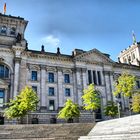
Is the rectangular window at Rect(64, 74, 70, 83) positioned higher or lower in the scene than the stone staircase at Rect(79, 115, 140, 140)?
higher

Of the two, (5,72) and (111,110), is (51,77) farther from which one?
(111,110)

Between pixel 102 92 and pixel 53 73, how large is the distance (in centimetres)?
1239

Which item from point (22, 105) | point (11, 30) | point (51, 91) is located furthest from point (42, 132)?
point (11, 30)

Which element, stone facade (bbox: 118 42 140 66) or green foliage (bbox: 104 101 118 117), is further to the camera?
stone facade (bbox: 118 42 140 66)

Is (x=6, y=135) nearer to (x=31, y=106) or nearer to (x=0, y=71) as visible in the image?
(x=31, y=106)

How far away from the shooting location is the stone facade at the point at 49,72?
43791mm

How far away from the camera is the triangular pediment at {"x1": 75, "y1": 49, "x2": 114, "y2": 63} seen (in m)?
51.5

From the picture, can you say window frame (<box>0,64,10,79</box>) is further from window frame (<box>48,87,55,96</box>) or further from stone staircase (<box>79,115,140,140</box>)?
stone staircase (<box>79,115,140,140</box>)

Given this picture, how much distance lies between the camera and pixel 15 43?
46.1 m

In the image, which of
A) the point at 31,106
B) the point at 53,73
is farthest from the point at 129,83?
the point at 31,106

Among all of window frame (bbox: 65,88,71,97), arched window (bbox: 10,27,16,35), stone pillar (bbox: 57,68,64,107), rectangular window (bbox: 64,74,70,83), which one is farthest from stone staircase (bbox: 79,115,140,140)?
arched window (bbox: 10,27,16,35)

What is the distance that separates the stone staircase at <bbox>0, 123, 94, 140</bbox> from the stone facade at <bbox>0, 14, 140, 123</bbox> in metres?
16.0

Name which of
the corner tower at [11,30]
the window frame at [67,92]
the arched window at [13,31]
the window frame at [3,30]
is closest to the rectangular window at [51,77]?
the window frame at [67,92]

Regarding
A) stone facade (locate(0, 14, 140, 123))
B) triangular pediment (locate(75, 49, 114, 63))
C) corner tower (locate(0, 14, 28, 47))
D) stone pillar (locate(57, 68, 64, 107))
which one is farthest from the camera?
triangular pediment (locate(75, 49, 114, 63))
